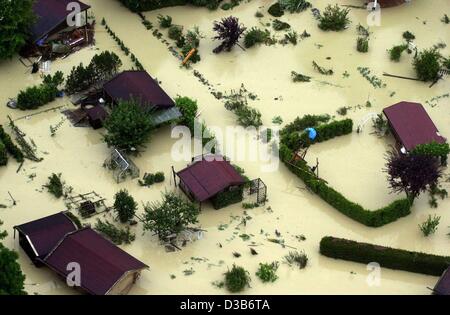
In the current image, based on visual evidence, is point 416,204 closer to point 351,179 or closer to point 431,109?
point 351,179

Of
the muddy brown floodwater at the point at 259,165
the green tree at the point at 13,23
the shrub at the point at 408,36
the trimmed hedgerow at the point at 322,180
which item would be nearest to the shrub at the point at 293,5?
the muddy brown floodwater at the point at 259,165

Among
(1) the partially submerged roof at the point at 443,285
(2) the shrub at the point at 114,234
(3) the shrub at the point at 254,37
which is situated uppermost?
(3) the shrub at the point at 254,37

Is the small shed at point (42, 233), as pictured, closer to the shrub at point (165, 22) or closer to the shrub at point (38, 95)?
the shrub at point (38, 95)

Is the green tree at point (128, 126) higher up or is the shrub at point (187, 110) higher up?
the green tree at point (128, 126)

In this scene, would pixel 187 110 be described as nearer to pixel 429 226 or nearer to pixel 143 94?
pixel 143 94

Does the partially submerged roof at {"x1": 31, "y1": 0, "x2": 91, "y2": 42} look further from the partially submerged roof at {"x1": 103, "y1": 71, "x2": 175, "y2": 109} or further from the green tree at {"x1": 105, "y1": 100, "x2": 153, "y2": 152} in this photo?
the green tree at {"x1": 105, "y1": 100, "x2": 153, "y2": 152}

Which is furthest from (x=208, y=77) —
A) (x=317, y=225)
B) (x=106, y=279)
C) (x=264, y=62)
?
(x=106, y=279)
